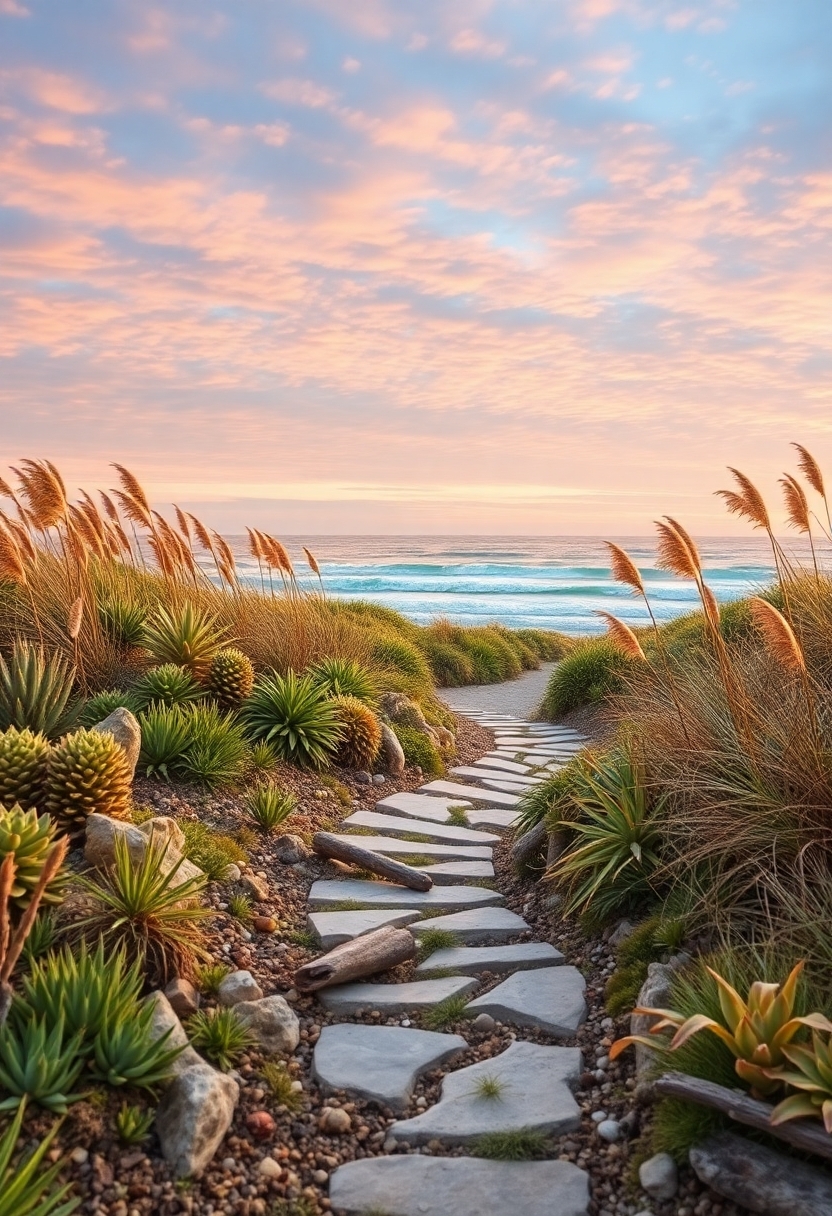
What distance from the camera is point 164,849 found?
14.1 feet

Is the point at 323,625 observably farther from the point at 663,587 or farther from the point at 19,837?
the point at 663,587

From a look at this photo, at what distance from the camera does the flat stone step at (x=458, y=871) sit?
622 centimetres

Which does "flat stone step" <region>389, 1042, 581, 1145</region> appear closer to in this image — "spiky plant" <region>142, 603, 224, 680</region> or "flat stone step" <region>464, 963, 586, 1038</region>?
"flat stone step" <region>464, 963, 586, 1038</region>

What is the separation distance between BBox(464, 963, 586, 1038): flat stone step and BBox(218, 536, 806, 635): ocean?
16.6 meters

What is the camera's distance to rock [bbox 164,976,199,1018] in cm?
399

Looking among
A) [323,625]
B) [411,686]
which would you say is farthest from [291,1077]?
[411,686]

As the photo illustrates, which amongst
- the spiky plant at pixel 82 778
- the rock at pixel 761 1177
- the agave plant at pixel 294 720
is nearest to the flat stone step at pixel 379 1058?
the rock at pixel 761 1177

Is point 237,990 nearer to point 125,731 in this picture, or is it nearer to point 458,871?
point 125,731

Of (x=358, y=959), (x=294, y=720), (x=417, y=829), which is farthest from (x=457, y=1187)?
(x=294, y=720)

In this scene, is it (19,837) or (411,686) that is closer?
(19,837)

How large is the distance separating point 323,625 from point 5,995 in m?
6.61

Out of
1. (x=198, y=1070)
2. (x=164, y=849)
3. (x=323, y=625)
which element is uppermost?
(x=323, y=625)

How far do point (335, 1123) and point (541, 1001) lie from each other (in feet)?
4.14

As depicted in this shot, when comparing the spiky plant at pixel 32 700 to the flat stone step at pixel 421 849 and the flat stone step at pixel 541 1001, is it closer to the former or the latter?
the flat stone step at pixel 421 849
